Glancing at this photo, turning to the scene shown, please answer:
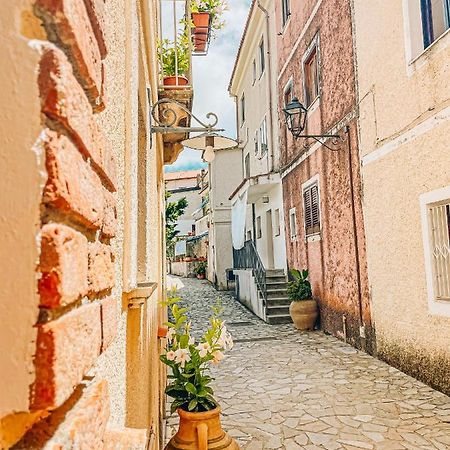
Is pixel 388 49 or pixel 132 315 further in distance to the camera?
pixel 388 49

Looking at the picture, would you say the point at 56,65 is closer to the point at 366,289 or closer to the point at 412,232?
the point at 412,232

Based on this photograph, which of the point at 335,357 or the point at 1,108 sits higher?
the point at 1,108

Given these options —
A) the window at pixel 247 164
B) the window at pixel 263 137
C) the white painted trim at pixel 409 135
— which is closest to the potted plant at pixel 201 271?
the window at pixel 247 164

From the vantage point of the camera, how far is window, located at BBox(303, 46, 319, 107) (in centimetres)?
1016

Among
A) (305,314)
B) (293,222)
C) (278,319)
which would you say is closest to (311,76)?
(293,222)

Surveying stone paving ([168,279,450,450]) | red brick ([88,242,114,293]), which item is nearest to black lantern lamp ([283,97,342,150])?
stone paving ([168,279,450,450])

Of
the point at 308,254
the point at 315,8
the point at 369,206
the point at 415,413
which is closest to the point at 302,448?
the point at 415,413

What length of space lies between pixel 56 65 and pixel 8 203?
20 cm

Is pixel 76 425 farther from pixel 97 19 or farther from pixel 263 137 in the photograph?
pixel 263 137

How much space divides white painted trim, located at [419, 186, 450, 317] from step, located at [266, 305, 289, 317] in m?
6.08

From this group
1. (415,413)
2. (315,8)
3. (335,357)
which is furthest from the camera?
(315,8)

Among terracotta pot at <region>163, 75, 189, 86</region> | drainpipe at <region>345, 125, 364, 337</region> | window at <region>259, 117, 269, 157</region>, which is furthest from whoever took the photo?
window at <region>259, 117, 269, 157</region>

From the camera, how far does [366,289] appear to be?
24.4 ft

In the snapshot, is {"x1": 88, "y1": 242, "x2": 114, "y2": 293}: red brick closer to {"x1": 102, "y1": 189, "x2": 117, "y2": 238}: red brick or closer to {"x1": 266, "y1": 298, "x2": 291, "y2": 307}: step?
{"x1": 102, "y1": 189, "x2": 117, "y2": 238}: red brick
